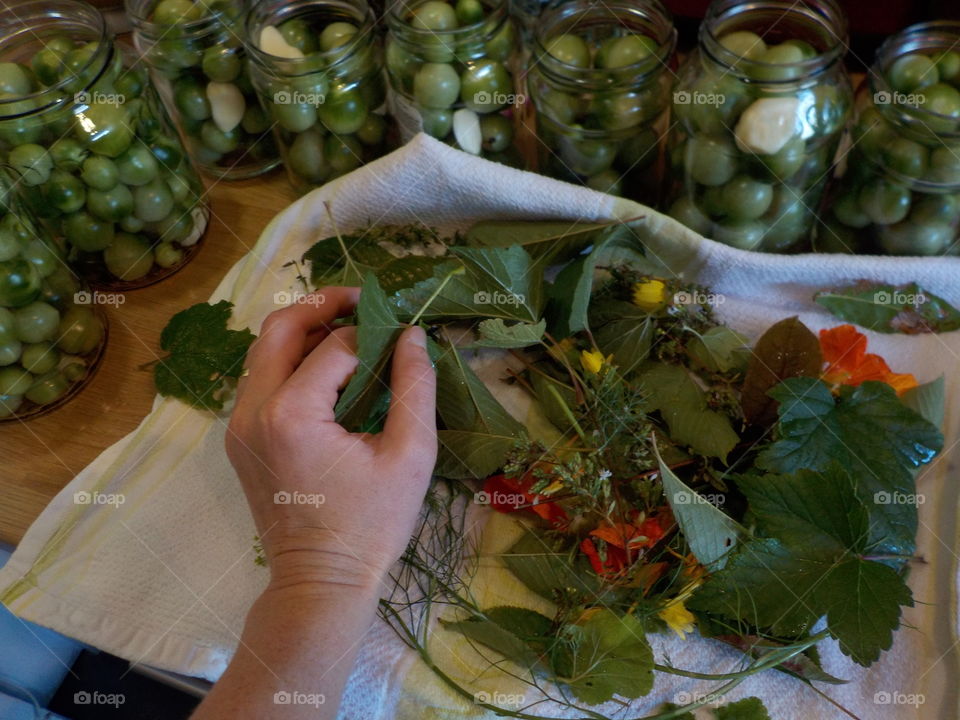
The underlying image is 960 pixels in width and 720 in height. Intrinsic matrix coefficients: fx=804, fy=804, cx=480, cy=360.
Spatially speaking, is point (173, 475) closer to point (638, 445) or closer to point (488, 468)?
point (488, 468)

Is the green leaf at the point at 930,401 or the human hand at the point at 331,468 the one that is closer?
the human hand at the point at 331,468

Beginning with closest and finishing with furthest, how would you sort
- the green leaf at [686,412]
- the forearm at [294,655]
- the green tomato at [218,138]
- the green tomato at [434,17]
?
the forearm at [294,655] → the green leaf at [686,412] → the green tomato at [434,17] → the green tomato at [218,138]

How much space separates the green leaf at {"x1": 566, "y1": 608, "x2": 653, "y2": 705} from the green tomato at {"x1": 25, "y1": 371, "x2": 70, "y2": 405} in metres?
0.53

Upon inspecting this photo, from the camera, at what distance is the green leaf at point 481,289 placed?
652 mm

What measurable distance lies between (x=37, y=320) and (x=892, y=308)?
77cm

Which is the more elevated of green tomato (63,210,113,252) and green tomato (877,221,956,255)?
green tomato (63,210,113,252)

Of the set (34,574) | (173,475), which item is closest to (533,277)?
(173,475)

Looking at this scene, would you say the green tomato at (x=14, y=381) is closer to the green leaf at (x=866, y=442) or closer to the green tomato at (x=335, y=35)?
the green tomato at (x=335, y=35)

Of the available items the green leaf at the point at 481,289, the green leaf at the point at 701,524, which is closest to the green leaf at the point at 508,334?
the green leaf at the point at 481,289

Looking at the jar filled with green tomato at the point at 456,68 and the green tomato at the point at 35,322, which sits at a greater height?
the jar filled with green tomato at the point at 456,68

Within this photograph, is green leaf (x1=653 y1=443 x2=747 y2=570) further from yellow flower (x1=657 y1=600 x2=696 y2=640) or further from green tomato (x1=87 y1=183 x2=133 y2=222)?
green tomato (x1=87 y1=183 x2=133 y2=222)

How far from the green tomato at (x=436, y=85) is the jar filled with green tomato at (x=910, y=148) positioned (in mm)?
362

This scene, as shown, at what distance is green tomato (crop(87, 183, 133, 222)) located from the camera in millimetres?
739

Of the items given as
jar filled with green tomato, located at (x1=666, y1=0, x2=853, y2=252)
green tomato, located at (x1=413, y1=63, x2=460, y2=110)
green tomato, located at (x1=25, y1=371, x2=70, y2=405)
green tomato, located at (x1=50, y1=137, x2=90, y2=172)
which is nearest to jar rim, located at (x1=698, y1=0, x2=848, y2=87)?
jar filled with green tomato, located at (x1=666, y1=0, x2=853, y2=252)
